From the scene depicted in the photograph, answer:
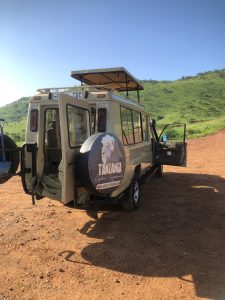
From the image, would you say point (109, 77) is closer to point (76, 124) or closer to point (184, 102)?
point (76, 124)

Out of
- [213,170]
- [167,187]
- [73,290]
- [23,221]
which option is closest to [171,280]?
[73,290]

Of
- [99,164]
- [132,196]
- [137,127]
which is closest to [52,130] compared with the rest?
[99,164]

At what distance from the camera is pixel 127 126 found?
7105 millimetres

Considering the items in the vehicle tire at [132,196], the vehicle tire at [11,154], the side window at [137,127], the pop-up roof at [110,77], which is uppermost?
the pop-up roof at [110,77]

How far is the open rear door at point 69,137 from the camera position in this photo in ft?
16.7

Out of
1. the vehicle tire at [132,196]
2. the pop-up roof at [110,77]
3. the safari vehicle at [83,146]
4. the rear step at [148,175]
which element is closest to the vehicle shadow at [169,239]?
the vehicle tire at [132,196]

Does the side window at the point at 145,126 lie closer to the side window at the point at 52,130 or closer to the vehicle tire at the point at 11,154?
the side window at the point at 52,130

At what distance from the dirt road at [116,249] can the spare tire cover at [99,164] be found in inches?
39.7

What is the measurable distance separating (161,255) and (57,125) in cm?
299

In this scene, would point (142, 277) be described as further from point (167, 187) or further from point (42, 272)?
point (167, 187)

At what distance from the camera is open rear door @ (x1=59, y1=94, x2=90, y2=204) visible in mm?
5086

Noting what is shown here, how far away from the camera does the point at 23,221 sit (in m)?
6.66

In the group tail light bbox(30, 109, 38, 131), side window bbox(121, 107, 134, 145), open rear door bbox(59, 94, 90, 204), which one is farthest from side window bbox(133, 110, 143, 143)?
tail light bbox(30, 109, 38, 131)

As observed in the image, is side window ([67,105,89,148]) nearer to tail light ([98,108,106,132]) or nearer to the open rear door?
the open rear door
